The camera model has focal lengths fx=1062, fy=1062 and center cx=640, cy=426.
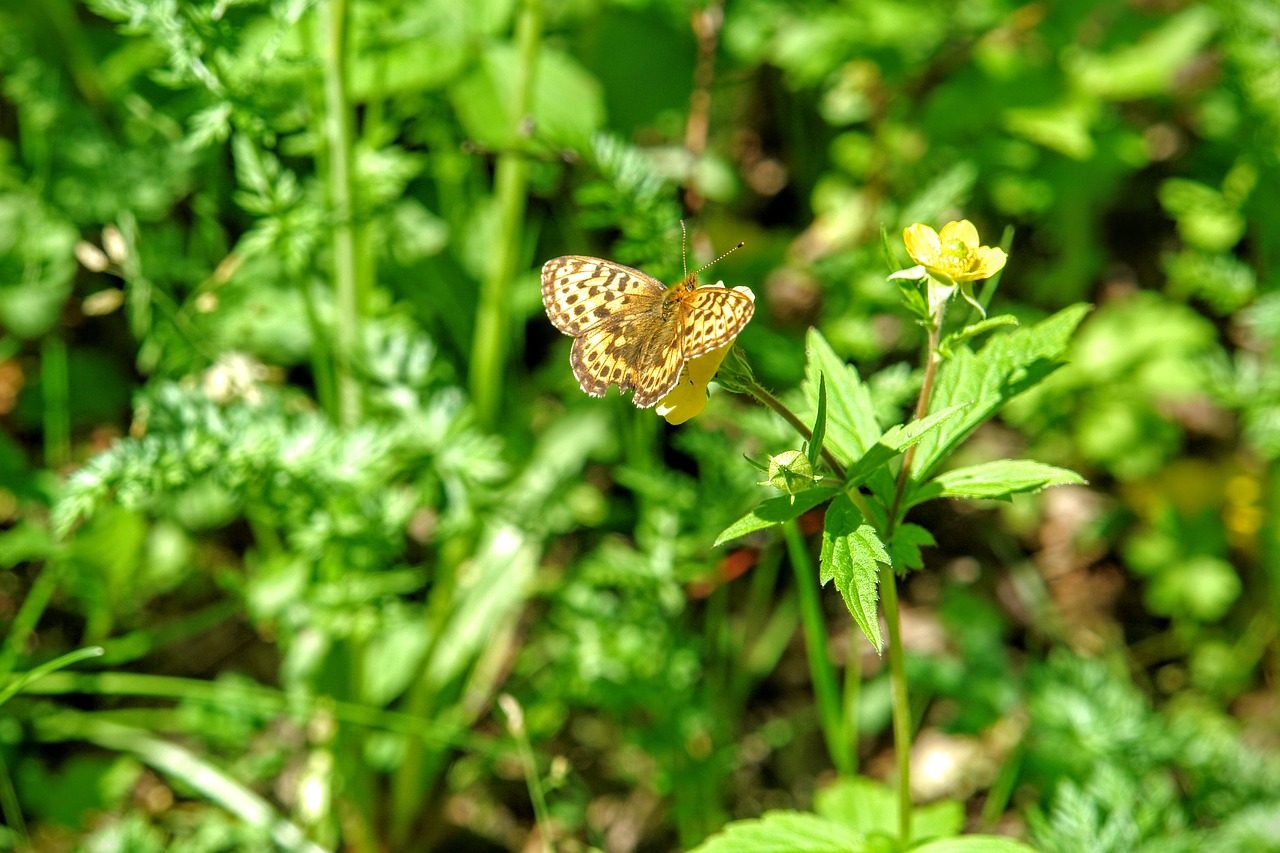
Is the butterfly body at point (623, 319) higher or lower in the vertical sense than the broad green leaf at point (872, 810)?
higher

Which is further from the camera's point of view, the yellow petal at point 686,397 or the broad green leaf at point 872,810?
the broad green leaf at point 872,810

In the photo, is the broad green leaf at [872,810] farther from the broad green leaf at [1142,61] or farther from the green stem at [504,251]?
the broad green leaf at [1142,61]

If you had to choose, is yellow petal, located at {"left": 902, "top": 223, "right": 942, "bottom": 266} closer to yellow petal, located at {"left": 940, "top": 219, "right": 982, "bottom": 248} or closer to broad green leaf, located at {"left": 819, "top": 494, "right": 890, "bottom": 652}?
yellow petal, located at {"left": 940, "top": 219, "right": 982, "bottom": 248}

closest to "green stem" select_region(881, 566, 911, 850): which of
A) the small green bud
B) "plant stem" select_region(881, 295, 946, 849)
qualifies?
"plant stem" select_region(881, 295, 946, 849)

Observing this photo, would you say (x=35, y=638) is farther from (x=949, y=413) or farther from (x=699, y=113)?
(x=949, y=413)

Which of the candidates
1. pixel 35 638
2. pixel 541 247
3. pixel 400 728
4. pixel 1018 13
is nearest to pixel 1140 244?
pixel 1018 13

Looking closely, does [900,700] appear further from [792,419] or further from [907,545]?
[792,419]

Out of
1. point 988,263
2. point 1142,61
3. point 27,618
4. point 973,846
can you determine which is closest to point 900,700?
point 973,846

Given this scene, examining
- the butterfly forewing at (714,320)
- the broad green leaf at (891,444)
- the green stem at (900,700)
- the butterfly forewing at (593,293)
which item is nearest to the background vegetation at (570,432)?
the butterfly forewing at (593,293)
